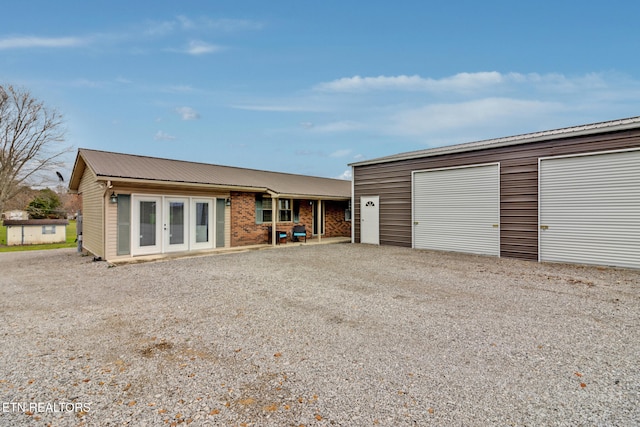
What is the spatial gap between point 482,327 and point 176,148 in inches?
1038

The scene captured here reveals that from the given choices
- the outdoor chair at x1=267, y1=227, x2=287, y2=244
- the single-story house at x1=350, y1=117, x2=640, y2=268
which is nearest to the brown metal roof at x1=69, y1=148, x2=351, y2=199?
the outdoor chair at x1=267, y1=227, x2=287, y2=244

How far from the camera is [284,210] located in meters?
15.3

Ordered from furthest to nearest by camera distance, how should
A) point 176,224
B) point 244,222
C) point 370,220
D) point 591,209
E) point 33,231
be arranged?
point 33,231, point 370,220, point 244,222, point 176,224, point 591,209

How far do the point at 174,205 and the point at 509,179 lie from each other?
37.4ft

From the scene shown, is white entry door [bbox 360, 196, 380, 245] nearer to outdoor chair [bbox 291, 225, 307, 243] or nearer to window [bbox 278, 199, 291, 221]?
outdoor chair [bbox 291, 225, 307, 243]

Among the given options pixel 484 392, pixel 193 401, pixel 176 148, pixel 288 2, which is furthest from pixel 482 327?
pixel 176 148

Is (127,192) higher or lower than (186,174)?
lower

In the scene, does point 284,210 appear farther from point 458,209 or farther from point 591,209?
point 591,209

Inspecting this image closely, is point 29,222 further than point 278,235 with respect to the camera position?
Yes

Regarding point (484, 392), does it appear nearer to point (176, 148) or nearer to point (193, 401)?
point (193, 401)

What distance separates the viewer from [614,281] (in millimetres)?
6957

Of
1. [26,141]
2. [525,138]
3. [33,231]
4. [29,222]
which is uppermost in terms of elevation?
[26,141]

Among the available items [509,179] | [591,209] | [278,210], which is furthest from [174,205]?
[591,209]

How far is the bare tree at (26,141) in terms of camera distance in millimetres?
20312
